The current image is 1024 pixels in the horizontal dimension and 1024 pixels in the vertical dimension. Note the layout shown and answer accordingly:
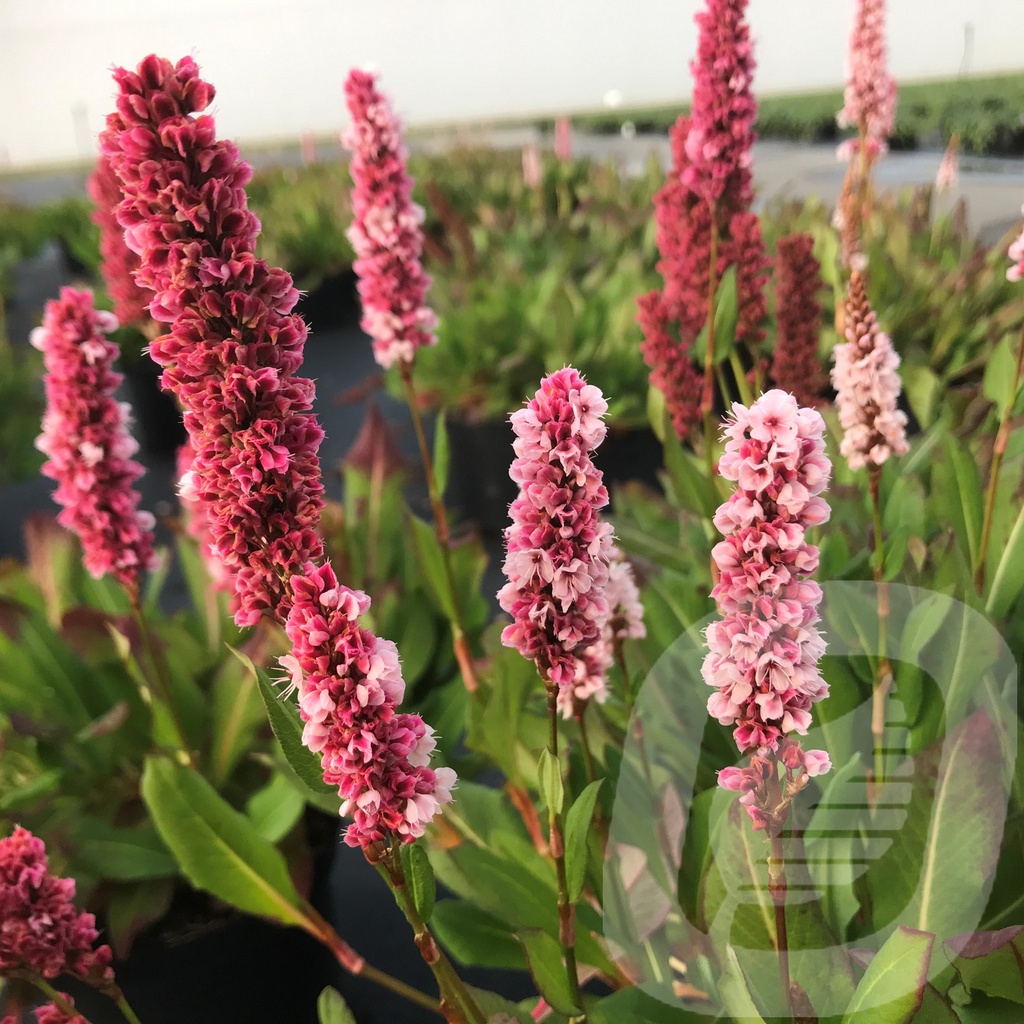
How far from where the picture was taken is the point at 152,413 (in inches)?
146

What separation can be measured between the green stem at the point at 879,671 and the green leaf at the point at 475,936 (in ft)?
1.41

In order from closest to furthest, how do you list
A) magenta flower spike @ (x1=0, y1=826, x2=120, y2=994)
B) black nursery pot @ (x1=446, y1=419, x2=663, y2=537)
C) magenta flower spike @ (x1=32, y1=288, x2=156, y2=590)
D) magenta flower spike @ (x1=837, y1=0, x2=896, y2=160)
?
1. magenta flower spike @ (x1=0, y1=826, x2=120, y2=994)
2. magenta flower spike @ (x1=32, y1=288, x2=156, y2=590)
3. magenta flower spike @ (x1=837, y1=0, x2=896, y2=160)
4. black nursery pot @ (x1=446, y1=419, x2=663, y2=537)

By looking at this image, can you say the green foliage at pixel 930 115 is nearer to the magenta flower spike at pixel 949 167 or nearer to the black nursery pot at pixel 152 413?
the magenta flower spike at pixel 949 167

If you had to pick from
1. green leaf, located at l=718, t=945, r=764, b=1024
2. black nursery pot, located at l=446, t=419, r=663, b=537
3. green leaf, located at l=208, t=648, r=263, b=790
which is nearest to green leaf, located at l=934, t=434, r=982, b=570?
green leaf, located at l=718, t=945, r=764, b=1024

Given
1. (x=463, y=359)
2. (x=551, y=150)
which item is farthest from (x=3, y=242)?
(x=463, y=359)

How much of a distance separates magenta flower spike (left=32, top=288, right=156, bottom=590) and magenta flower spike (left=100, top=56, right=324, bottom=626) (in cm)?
49

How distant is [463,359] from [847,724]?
86.2 inches

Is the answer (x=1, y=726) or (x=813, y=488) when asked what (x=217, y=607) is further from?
(x=813, y=488)

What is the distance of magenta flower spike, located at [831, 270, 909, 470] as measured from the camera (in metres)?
0.89

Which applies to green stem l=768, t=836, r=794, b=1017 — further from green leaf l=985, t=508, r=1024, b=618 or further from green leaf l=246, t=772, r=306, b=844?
green leaf l=246, t=772, r=306, b=844

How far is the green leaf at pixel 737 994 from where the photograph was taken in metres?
0.65

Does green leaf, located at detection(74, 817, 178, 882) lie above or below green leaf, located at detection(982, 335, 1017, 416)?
below

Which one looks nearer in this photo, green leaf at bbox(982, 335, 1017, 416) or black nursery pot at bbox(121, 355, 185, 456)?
green leaf at bbox(982, 335, 1017, 416)

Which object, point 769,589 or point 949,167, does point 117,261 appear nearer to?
point 769,589
